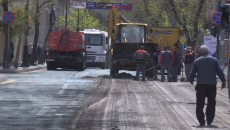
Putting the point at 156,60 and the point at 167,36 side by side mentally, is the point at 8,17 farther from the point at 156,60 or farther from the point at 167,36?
the point at 167,36

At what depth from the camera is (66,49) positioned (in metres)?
31.1

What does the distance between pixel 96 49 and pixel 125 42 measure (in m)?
12.8

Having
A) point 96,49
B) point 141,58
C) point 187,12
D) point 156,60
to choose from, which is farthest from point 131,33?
point 187,12

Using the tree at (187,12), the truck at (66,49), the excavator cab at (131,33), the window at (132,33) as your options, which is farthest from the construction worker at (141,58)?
the tree at (187,12)

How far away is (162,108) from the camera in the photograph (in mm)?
12219

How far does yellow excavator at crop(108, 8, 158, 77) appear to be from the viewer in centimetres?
2442

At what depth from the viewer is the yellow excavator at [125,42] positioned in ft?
80.1

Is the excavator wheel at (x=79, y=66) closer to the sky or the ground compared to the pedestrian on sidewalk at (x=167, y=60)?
closer to the ground

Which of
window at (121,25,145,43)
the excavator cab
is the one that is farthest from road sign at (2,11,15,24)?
window at (121,25,145,43)

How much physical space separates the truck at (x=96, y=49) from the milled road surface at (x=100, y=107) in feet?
62.9

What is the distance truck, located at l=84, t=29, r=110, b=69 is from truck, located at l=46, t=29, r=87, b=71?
6.22 meters

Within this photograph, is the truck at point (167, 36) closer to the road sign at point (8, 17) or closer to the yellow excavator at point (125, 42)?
the yellow excavator at point (125, 42)

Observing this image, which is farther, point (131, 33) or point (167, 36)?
point (167, 36)

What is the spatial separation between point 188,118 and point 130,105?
243 cm
